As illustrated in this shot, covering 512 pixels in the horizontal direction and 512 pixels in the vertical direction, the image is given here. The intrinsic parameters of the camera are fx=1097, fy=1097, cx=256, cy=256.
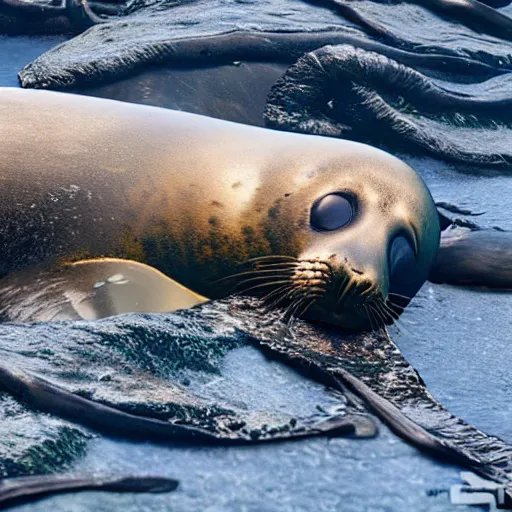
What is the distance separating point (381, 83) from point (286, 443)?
3548mm

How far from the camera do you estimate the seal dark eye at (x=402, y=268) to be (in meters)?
3.71

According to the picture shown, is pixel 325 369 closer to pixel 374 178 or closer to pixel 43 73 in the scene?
pixel 374 178

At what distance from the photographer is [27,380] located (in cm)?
238

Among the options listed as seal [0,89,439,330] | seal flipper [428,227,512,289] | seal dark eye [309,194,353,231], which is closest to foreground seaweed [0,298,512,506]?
seal [0,89,439,330]

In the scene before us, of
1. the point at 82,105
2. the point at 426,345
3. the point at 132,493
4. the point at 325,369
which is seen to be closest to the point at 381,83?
the point at 82,105

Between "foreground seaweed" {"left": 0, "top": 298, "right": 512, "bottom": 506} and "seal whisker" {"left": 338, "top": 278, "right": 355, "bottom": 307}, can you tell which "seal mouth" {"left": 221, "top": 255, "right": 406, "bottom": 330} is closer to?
"seal whisker" {"left": 338, "top": 278, "right": 355, "bottom": 307}

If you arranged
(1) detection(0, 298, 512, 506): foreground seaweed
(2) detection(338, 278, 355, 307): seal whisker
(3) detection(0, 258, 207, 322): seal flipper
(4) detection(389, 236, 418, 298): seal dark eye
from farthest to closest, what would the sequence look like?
1. (4) detection(389, 236, 418, 298): seal dark eye
2. (2) detection(338, 278, 355, 307): seal whisker
3. (3) detection(0, 258, 207, 322): seal flipper
4. (1) detection(0, 298, 512, 506): foreground seaweed

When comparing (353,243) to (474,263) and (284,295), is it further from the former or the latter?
(474,263)

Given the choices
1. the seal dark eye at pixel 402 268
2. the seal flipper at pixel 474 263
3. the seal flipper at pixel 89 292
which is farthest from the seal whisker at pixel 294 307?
the seal flipper at pixel 474 263

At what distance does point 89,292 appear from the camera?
131 inches

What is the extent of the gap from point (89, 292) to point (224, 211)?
1.95ft

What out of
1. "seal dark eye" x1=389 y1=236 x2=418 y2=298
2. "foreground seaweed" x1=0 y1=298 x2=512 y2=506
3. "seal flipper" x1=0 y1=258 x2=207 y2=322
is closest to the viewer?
"foreground seaweed" x1=0 y1=298 x2=512 y2=506

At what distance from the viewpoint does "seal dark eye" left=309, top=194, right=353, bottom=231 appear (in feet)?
11.9

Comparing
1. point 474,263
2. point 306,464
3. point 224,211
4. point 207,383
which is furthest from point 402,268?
point 306,464
